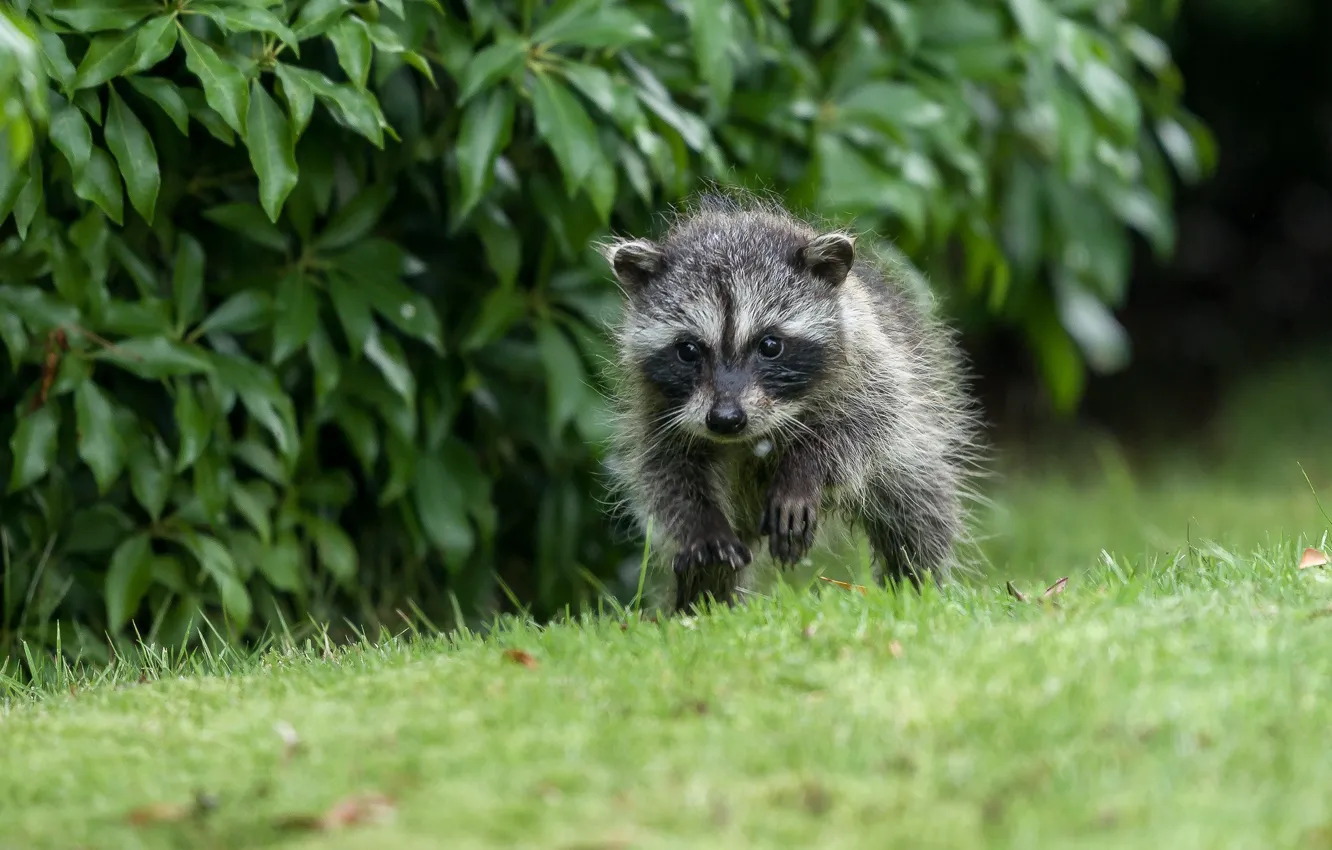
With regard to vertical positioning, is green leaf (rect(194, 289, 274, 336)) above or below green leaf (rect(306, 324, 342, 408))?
above

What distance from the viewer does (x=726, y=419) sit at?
5559 mm

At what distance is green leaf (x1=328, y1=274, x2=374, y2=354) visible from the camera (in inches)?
238

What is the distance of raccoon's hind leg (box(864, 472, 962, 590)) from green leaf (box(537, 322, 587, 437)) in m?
1.25

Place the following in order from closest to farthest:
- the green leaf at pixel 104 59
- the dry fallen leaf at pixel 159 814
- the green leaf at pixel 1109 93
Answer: the dry fallen leaf at pixel 159 814 < the green leaf at pixel 104 59 < the green leaf at pixel 1109 93

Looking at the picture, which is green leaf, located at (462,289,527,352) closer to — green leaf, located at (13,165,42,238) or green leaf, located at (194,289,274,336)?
green leaf, located at (194,289,274,336)

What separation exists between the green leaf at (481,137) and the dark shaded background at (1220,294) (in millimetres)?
8821

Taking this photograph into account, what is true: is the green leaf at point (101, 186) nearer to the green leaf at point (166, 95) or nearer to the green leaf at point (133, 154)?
the green leaf at point (133, 154)

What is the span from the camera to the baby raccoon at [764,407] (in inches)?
225

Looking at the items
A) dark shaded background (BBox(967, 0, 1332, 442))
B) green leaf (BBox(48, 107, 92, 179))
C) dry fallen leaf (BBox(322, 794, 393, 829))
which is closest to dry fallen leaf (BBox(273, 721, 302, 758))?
dry fallen leaf (BBox(322, 794, 393, 829))

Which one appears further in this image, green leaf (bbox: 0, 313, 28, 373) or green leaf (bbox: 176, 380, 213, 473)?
green leaf (bbox: 176, 380, 213, 473)

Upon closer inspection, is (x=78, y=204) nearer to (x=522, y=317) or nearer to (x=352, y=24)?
(x=352, y=24)

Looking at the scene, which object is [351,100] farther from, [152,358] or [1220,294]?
[1220,294]

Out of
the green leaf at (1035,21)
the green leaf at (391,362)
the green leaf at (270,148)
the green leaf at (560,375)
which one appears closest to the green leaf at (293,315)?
the green leaf at (391,362)

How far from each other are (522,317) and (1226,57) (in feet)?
28.0
